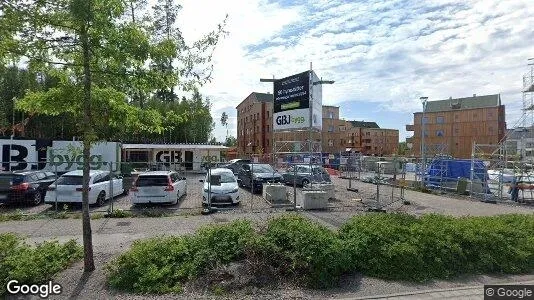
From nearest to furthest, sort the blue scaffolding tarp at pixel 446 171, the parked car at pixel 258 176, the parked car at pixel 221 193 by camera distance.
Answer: the parked car at pixel 221 193
the parked car at pixel 258 176
the blue scaffolding tarp at pixel 446 171

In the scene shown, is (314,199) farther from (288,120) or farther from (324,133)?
(324,133)

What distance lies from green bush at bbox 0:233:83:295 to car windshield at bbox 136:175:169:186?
6.84 metres

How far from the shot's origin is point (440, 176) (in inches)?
902

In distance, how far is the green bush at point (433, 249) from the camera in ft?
20.5

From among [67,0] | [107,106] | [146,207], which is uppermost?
[67,0]

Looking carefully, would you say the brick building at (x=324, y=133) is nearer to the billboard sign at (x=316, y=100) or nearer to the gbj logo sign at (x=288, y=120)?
the gbj logo sign at (x=288, y=120)

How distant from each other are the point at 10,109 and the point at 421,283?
45.2 metres

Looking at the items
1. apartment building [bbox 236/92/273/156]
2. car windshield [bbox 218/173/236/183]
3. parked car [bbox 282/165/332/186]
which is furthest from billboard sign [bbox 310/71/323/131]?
apartment building [bbox 236/92/273/156]

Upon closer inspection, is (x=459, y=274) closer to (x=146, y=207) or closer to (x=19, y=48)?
(x=19, y=48)

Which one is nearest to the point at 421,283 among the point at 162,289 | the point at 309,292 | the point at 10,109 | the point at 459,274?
the point at 459,274

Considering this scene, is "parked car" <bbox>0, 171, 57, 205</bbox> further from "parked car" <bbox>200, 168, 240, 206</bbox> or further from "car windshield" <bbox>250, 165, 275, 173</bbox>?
"car windshield" <bbox>250, 165, 275, 173</bbox>

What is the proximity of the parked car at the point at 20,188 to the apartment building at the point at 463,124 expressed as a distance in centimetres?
7669

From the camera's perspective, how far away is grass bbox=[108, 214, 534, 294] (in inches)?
225

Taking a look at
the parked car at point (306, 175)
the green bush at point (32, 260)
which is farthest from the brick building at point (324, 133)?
the green bush at point (32, 260)
